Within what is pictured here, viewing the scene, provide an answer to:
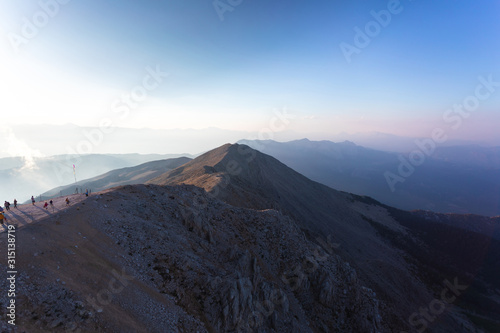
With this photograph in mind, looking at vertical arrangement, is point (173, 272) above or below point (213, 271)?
above

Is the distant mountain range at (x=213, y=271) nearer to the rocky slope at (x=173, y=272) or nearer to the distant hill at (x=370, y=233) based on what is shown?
the rocky slope at (x=173, y=272)

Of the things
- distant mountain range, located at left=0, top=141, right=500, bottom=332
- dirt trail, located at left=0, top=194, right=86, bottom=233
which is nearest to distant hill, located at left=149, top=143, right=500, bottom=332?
distant mountain range, located at left=0, top=141, right=500, bottom=332

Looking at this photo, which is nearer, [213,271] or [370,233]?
[213,271]

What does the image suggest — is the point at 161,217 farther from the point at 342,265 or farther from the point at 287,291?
the point at 342,265

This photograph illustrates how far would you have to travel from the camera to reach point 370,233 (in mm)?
88812

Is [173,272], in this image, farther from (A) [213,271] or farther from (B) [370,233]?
(B) [370,233]

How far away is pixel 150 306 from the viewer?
15859mm

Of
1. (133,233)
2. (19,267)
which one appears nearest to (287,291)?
(133,233)

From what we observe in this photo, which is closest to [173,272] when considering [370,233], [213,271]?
[213,271]

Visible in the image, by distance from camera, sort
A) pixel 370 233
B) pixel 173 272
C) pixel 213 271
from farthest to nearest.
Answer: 1. pixel 370 233
2. pixel 213 271
3. pixel 173 272

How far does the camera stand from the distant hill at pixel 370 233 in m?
49.2

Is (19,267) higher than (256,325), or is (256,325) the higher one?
(19,267)

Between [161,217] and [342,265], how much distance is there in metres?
27.7

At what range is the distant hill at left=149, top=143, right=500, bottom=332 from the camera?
49188 millimetres
